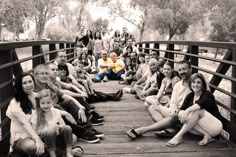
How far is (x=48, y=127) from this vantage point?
3010 mm

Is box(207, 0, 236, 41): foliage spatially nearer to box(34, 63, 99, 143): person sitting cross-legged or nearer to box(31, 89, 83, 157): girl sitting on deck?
box(34, 63, 99, 143): person sitting cross-legged

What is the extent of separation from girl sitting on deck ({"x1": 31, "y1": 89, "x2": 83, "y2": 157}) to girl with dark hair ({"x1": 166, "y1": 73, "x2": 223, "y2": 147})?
1082 mm

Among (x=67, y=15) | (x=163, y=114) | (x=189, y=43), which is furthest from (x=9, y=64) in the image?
(x=67, y=15)

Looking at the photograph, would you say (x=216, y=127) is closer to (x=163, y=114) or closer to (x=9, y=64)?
(x=163, y=114)

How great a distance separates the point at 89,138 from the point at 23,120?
38.1 inches

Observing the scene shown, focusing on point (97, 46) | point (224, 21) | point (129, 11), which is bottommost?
point (97, 46)

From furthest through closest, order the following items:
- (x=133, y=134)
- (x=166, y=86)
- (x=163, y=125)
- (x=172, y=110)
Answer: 1. (x=166, y=86)
2. (x=172, y=110)
3. (x=163, y=125)
4. (x=133, y=134)

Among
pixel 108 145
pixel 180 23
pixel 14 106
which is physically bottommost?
pixel 108 145

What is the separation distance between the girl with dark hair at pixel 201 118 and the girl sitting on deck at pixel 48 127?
108 centimetres

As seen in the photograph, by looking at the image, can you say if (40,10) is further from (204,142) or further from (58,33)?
(204,142)

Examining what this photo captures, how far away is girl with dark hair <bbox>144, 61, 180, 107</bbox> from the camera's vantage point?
4918mm

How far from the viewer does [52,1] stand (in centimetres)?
3938

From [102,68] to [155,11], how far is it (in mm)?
30163

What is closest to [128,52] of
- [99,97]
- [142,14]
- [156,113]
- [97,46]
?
[97,46]
